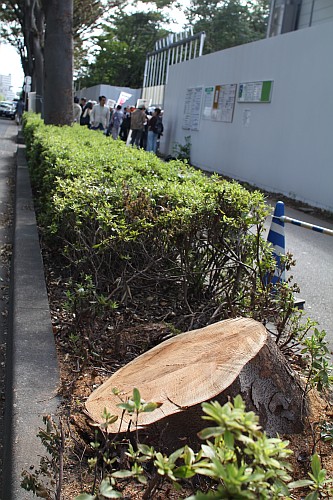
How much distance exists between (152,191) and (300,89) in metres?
10.5

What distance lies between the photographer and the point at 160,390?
2.70m

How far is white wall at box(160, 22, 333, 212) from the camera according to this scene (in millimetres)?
13531

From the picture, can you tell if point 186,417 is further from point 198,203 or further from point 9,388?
point 198,203

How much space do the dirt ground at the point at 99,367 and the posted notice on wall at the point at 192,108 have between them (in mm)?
17255

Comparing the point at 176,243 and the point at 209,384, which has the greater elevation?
the point at 176,243

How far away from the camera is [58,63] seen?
15258 mm

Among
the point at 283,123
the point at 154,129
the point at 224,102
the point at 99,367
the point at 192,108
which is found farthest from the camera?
the point at 154,129

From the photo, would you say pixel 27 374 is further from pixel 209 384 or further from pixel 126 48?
pixel 126 48

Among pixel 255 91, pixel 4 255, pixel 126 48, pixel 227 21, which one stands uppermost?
pixel 227 21

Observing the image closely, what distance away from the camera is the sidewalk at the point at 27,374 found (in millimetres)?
2594

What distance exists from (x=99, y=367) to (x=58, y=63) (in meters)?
12.8

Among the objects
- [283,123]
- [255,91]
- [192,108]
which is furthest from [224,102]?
[283,123]

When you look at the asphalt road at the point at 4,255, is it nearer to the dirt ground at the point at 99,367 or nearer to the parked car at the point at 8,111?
the dirt ground at the point at 99,367

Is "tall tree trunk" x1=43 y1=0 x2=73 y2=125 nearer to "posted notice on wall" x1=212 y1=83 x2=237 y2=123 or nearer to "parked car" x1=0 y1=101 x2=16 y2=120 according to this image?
"posted notice on wall" x1=212 y1=83 x2=237 y2=123
